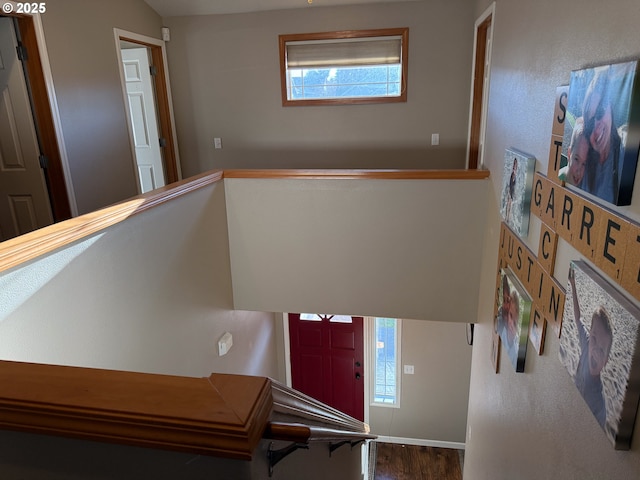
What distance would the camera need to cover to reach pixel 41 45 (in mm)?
3047

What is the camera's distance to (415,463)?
525 centimetres

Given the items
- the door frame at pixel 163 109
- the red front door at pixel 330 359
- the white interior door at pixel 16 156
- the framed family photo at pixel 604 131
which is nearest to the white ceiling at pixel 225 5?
the door frame at pixel 163 109

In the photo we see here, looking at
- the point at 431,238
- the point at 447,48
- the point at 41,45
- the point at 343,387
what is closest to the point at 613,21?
the point at 431,238

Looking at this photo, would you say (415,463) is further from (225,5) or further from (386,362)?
(225,5)

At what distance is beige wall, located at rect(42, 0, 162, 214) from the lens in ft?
10.6

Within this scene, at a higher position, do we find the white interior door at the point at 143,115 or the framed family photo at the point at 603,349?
the white interior door at the point at 143,115

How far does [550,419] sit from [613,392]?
65 centimetres

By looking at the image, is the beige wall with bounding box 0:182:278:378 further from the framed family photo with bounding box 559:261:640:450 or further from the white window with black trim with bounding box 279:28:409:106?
the framed family photo with bounding box 559:261:640:450

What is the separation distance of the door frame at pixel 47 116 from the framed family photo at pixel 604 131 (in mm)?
3265

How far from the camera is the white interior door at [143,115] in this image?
4.35 meters

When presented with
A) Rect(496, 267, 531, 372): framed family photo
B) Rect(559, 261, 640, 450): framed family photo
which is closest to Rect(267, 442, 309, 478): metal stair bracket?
Rect(559, 261, 640, 450): framed family photo

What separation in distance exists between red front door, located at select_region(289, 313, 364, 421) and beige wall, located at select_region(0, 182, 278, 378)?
195cm

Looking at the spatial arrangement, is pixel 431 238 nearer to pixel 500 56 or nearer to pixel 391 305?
pixel 391 305

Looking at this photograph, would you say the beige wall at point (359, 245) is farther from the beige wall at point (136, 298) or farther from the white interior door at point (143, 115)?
the white interior door at point (143, 115)
